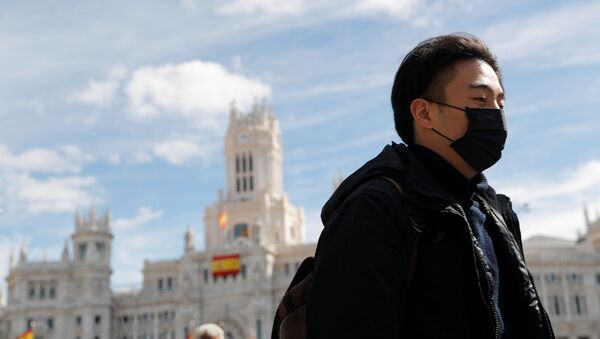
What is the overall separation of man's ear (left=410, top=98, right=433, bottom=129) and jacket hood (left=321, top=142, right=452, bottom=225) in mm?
182

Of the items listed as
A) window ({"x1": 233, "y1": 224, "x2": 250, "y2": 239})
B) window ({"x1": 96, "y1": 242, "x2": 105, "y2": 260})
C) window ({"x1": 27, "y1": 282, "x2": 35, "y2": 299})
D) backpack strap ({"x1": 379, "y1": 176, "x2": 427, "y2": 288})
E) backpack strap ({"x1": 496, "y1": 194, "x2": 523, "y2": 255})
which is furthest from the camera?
window ({"x1": 233, "y1": 224, "x2": 250, "y2": 239})

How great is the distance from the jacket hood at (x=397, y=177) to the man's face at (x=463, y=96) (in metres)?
0.23

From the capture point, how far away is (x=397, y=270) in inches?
124

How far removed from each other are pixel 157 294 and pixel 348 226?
84418mm

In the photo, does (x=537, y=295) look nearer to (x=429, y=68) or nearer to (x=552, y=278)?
(x=429, y=68)

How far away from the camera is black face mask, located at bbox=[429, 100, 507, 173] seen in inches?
140

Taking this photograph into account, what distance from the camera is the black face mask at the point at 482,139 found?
354 cm

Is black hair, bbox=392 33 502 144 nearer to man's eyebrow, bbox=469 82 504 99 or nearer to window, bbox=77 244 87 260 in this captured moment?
man's eyebrow, bbox=469 82 504 99

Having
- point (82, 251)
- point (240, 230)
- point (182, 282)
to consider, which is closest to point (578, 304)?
point (240, 230)

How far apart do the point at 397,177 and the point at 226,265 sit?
7969 cm

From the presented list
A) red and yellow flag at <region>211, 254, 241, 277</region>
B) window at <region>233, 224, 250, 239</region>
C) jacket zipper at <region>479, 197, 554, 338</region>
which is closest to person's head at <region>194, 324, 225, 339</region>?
jacket zipper at <region>479, 197, 554, 338</region>

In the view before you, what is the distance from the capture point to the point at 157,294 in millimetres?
84875

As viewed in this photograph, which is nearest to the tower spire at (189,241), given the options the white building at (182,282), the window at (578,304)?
the white building at (182,282)

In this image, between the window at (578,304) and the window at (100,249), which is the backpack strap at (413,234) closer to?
the window at (578,304)
